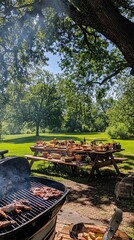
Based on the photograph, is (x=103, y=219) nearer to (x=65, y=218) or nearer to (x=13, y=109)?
(x=65, y=218)

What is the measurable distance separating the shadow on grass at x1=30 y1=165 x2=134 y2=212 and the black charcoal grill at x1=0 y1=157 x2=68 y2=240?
245cm

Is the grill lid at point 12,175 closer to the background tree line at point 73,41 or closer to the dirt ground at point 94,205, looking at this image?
the dirt ground at point 94,205

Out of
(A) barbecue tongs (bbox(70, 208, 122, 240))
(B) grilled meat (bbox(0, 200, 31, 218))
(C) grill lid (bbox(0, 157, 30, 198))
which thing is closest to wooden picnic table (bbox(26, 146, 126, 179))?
(C) grill lid (bbox(0, 157, 30, 198))

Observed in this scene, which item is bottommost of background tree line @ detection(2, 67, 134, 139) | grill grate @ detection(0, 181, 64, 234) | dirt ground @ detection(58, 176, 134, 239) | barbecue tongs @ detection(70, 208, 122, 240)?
dirt ground @ detection(58, 176, 134, 239)

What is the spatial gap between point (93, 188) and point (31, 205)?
13.8 feet

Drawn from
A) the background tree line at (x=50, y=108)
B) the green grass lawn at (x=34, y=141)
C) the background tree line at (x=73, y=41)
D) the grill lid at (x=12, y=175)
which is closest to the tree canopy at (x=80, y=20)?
the background tree line at (x=73, y=41)

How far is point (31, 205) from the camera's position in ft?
8.82

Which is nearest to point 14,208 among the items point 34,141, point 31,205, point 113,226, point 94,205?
point 31,205

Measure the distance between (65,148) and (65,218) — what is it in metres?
4.57

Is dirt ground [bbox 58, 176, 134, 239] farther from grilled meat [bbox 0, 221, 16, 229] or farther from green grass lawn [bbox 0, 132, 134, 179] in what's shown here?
grilled meat [bbox 0, 221, 16, 229]

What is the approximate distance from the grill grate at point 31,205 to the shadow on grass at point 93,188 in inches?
103

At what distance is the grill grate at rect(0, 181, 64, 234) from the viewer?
226 cm

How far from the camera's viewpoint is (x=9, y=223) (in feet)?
7.04

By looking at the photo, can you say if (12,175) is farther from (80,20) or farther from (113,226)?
(80,20)
